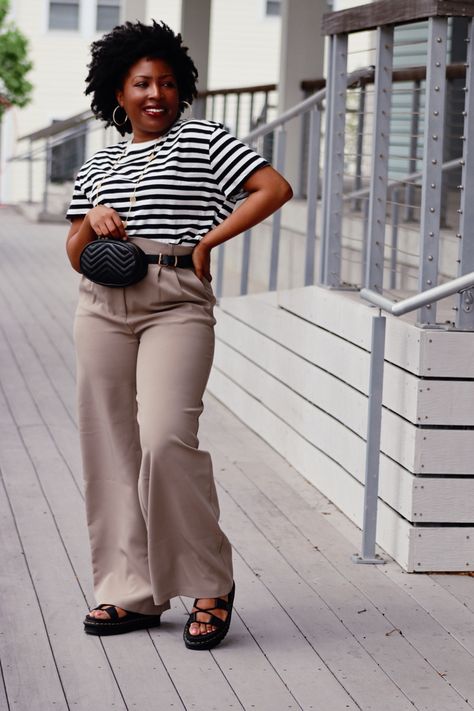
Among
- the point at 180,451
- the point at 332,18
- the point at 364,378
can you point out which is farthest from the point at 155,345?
the point at 332,18

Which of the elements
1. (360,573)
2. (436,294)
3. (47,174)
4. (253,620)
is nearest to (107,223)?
(436,294)

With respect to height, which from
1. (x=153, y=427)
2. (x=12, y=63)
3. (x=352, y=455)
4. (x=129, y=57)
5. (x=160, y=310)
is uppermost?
(x=12, y=63)

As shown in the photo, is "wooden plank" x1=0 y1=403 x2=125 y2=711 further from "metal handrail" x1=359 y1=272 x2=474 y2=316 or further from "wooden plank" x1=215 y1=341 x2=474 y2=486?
"metal handrail" x1=359 y1=272 x2=474 y2=316

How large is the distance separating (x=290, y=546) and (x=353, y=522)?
0.36 m

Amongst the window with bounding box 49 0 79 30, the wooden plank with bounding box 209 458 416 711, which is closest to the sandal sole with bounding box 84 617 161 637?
the wooden plank with bounding box 209 458 416 711

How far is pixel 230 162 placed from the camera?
3471 millimetres

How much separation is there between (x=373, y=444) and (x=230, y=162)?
4.05 feet

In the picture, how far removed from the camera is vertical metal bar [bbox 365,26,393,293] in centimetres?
473

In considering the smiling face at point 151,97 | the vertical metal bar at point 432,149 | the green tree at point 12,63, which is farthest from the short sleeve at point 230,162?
the green tree at point 12,63

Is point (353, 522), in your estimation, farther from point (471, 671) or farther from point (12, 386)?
point (12, 386)

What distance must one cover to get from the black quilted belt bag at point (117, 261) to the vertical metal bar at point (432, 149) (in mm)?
1080

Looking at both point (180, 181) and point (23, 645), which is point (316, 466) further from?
point (180, 181)

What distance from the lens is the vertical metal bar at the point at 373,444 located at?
14.1 feet

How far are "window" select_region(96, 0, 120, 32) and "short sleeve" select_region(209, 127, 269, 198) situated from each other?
83.1 feet
